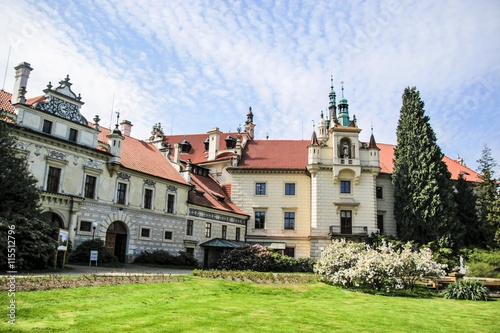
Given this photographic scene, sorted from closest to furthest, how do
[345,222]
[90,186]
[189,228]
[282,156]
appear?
[90,186] → [189,228] → [345,222] → [282,156]

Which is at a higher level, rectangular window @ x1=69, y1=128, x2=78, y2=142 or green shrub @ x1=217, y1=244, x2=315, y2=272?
rectangular window @ x1=69, y1=128, x2=78, y2=142

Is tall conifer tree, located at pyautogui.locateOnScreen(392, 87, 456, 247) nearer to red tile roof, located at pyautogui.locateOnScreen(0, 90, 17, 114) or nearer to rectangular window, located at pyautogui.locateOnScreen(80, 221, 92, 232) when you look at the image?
rectangular window, located at pyautogui.locateOnScreen(80, 221, 92, 232)

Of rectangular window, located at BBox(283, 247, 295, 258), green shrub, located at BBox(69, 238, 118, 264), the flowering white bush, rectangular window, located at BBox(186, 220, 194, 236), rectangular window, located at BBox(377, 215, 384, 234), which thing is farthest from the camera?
rectangular window, located at BBox(377, 215, 384, 234)

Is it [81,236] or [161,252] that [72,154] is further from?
[161,252]

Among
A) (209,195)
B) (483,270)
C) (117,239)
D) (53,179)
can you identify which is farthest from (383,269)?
(209,195)

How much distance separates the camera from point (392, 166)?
155 ft

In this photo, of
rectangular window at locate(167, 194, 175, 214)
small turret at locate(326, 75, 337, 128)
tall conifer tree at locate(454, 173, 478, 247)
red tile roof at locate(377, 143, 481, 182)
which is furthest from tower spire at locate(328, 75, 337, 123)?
rectangular window at locate(167, 194, 175, 214)

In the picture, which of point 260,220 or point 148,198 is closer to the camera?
point 148,198

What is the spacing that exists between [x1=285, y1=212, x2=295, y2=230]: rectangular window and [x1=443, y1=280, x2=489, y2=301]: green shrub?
22514 mm

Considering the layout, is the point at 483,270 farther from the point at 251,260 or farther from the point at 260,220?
the point at 260,220

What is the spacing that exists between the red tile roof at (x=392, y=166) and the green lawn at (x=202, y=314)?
31.5 m

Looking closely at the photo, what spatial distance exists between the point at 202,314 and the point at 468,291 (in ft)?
52.6

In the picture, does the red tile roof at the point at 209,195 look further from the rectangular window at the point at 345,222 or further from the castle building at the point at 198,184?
the rectangular window at the point at 345,222

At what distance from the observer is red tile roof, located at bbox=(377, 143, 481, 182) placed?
1873 inches
